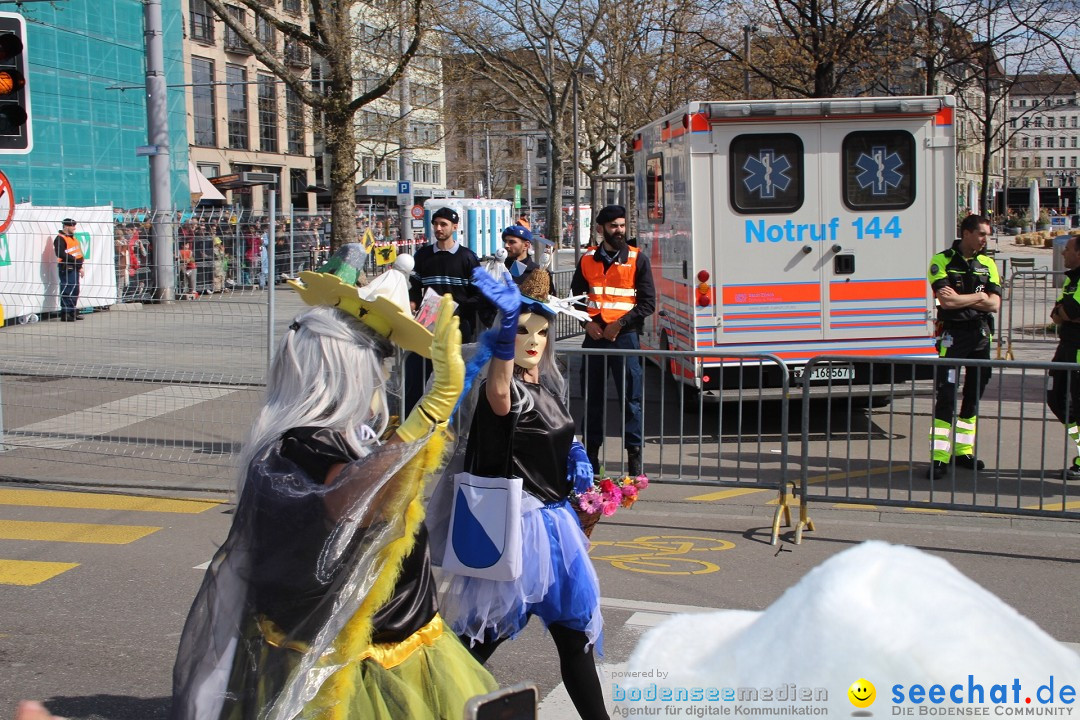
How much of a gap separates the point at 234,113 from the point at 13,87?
46.0 m

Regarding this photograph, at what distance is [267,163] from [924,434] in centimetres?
5022

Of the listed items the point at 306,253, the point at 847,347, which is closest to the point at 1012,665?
the point at 847,347

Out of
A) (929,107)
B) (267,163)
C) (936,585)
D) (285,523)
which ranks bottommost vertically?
(285,523)

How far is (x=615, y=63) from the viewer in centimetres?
3300

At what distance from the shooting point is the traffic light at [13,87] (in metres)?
8.39

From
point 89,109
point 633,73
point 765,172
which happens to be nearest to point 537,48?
point 633,73

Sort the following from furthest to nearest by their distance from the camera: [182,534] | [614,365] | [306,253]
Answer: [306,253], [614,365], [182,534]

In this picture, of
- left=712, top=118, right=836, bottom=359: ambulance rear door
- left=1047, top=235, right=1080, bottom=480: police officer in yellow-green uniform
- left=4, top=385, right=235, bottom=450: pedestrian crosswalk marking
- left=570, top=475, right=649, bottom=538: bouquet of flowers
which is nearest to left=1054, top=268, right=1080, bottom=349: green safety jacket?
left=1047, top=235, right=1080, bottom=480: police officer in yellow-green uniform

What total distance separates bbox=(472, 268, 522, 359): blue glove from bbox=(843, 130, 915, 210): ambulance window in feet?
22.6

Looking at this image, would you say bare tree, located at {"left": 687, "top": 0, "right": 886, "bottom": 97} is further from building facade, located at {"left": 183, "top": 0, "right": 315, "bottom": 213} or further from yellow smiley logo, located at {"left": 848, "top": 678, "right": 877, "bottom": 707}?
building facade, located at {"left": 183, "top": 0, "right": 315, "bottom": 213}

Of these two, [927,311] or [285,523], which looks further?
[927,311]

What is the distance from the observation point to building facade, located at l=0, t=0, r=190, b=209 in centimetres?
3127

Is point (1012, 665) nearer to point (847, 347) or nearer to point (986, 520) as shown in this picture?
point (986, 520)

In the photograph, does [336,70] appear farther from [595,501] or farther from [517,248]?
[595,501]
